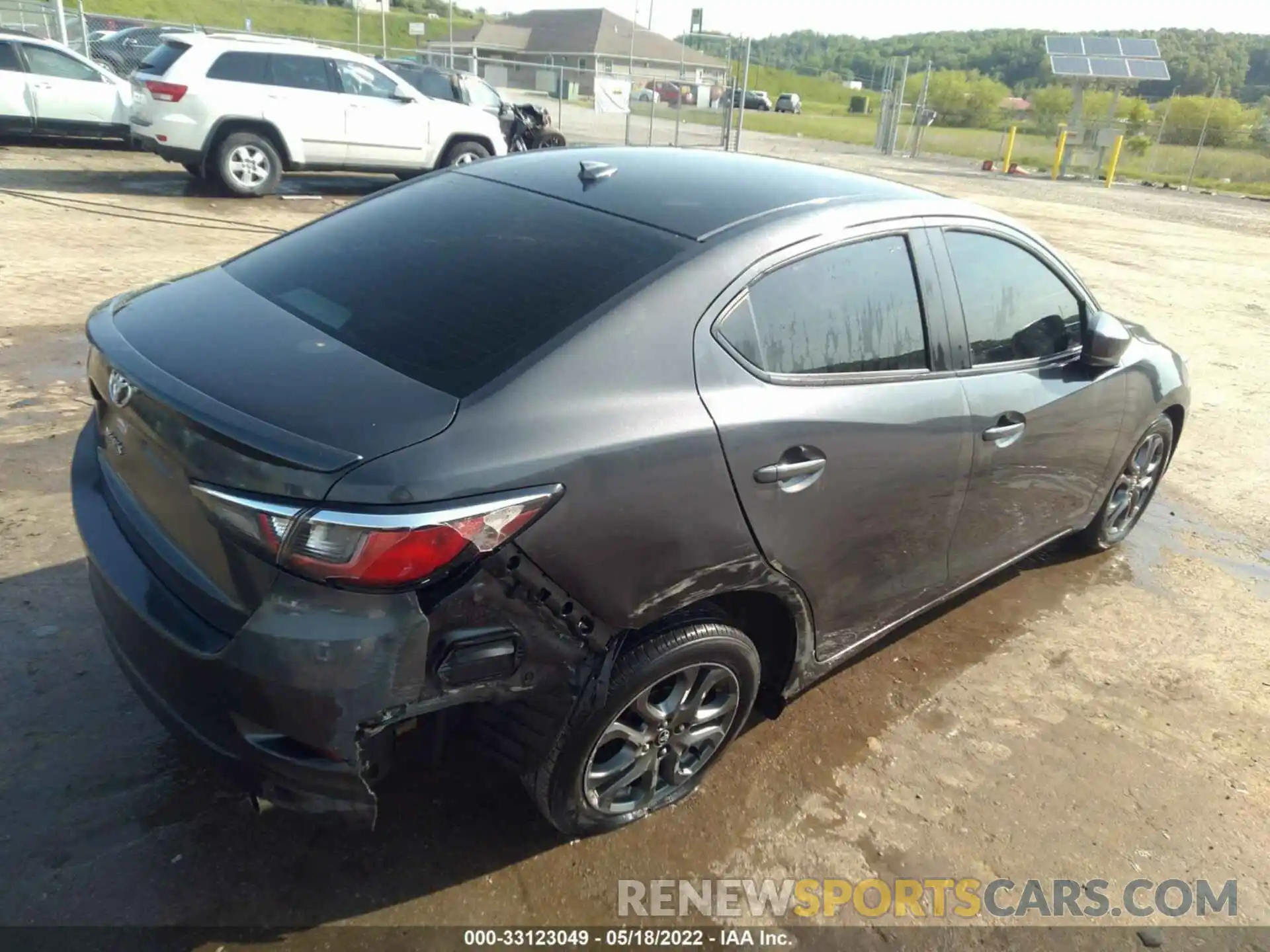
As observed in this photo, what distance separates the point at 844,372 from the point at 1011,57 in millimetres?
97246

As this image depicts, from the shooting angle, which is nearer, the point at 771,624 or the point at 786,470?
the point at 786,470

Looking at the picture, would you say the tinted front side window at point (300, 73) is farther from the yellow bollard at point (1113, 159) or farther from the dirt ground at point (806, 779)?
the yellow bollard at point (1113, 159)

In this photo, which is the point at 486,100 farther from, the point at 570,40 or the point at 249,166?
the point at 570,40

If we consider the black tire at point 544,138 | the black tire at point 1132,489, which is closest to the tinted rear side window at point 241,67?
the black tire at point 544,138

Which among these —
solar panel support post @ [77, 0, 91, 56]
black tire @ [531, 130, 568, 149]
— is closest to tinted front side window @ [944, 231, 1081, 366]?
black tire @ [531, 130, 568, 149]

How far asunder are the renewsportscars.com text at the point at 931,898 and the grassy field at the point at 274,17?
49026 mm

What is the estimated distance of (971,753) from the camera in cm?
317

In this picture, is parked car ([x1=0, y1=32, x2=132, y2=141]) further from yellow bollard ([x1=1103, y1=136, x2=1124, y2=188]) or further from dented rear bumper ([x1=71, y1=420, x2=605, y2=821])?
yellow bollard ([x1=1103, y1=136, x2=1124, y2=188])

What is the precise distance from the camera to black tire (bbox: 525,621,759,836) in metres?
2.33

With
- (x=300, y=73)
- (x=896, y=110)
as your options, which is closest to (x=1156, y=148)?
(x=896, y=110)

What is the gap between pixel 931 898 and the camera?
2.59m

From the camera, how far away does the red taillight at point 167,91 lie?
36.2 ft

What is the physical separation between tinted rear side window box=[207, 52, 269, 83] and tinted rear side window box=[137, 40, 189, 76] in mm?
417

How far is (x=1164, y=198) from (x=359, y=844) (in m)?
28.4
